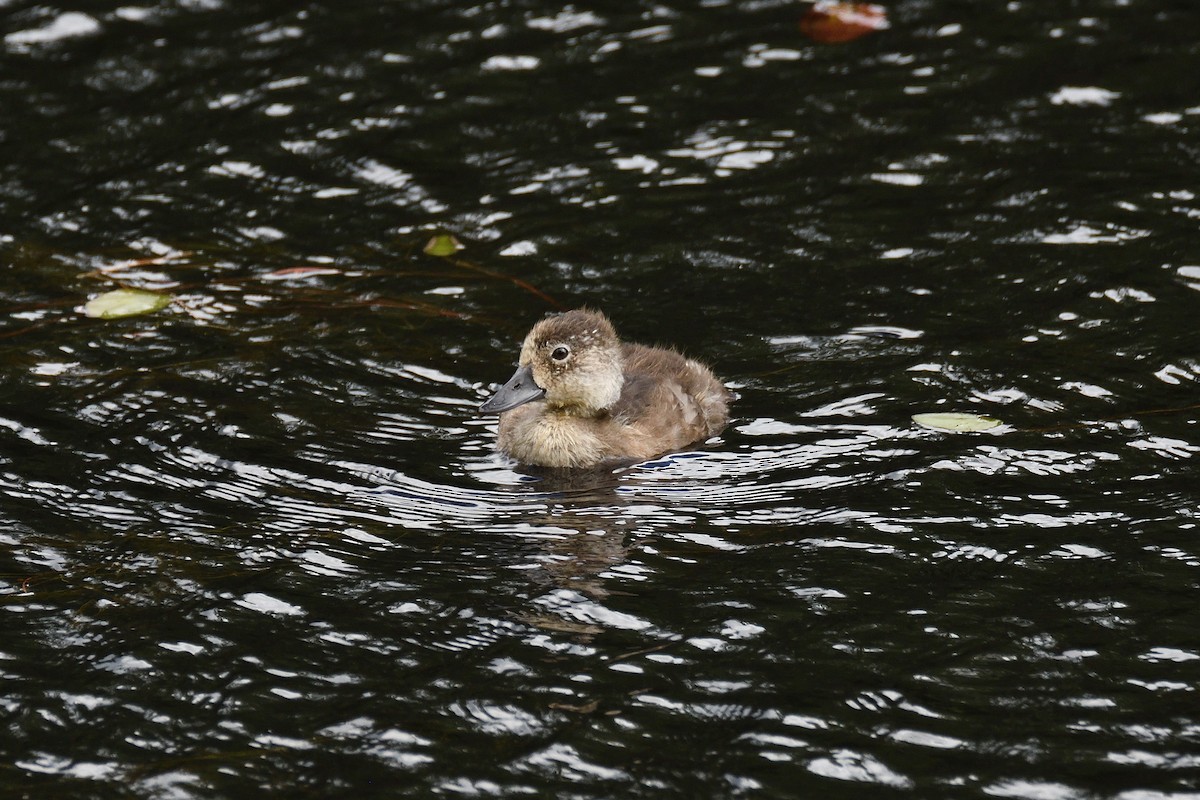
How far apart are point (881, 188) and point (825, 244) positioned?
929 millimetres

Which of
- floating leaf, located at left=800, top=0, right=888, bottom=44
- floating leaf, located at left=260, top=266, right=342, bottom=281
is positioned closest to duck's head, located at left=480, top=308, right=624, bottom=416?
floating leaf, located at left=260, top=266, right=342, bottom=281

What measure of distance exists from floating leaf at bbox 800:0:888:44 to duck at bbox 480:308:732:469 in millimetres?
5727

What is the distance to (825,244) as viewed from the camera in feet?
35.0

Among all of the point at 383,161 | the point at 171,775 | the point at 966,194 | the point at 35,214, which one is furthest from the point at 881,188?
the point at 171,775

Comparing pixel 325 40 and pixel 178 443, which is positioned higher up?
pixel 325 40

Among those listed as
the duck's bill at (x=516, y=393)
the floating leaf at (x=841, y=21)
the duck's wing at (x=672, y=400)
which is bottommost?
the duck's wing at (x=672, y=400)

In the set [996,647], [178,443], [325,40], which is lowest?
[996,647]

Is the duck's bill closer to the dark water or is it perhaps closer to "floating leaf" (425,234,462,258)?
the dark water

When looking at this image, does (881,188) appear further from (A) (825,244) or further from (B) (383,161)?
(B) (383,161)

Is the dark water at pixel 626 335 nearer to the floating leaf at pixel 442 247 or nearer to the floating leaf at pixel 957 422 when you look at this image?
the floating leaf at pixel 957 422

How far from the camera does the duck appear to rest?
8656mm

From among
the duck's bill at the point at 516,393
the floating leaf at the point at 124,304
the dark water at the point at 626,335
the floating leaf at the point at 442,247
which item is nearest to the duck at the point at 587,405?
the duck's bill at the point at 516,393

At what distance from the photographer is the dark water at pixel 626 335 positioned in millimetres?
6113

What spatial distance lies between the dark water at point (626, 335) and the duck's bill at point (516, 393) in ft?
1.08
